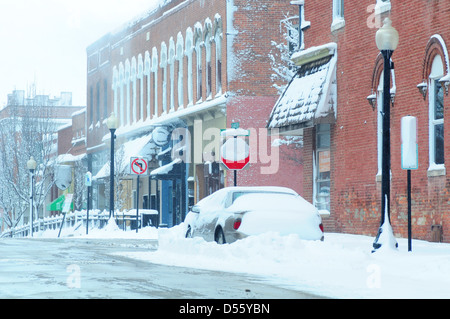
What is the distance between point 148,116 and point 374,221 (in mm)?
25731

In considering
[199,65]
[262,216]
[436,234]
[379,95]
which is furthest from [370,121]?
[199,65]

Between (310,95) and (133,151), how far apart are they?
21480 mm

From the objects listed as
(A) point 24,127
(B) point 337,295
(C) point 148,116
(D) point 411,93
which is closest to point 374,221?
(D) point 411,93

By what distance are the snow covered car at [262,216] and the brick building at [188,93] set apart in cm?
1739

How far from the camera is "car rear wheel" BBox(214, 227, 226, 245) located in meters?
19.8

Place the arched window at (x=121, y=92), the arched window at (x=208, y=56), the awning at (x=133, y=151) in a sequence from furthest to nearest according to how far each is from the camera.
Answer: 1. the arched window at (x=121, y=92)
2. the awning at (x=133, y=151)
3. the arched window at (x=208, y=56)

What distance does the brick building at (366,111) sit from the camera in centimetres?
2173

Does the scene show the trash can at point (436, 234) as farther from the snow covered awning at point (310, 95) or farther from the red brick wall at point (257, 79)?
the red brick wall at point (257, 79)

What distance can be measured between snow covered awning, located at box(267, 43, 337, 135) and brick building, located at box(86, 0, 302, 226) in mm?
8816

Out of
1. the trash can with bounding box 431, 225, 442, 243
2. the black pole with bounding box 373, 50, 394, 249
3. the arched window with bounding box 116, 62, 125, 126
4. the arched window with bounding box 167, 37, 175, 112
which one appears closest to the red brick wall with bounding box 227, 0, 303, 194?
the arched window with bounding box 167, 37, 175, 112

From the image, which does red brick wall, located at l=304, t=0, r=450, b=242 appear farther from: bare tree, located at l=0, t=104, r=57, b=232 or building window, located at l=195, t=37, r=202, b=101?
bare tree, located at l=0, t=104, r=57, b=232

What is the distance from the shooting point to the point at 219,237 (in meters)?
20.1

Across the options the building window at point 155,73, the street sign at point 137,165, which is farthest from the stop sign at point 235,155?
the building window at point 155,73
